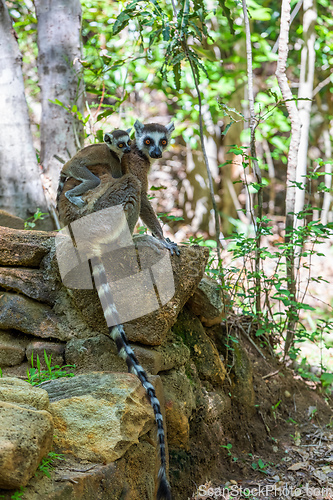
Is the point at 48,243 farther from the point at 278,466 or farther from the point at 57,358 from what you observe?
the point at 278,466

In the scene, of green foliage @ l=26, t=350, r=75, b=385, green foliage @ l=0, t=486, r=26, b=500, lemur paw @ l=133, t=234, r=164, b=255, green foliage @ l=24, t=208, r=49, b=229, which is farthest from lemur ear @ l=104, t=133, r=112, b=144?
green foliage @ l=0, t=486, r=26, b=500

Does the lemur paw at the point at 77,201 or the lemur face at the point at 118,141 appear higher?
the lemur face at the point at 118,141

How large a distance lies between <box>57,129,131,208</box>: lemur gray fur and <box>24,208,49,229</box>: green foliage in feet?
3.55

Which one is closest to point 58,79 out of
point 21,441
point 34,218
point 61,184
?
point 34,218

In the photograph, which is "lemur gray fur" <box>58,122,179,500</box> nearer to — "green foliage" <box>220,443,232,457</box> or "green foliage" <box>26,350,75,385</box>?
"green foliage" <box>26,350,75,385</box>

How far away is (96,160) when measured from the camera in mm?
3592

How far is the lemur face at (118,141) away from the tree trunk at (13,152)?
1691mm

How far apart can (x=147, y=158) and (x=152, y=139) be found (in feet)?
0.66

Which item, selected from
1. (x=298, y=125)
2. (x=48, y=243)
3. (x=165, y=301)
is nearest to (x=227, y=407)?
(x=165, y=301)

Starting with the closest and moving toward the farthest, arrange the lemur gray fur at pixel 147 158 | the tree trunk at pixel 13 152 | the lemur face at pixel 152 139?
the lemur gray fur at pixel 147 158
the lemur face at pixel 152 139
the tree trunk at pixel 13 152

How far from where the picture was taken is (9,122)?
4941 millimetres

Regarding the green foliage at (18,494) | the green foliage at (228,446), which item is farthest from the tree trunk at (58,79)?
the green foliage at (18,494)

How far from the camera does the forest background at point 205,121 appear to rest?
4180mm

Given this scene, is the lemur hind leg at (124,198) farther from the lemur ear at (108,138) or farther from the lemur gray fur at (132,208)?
the lemur ear at (108,138)
